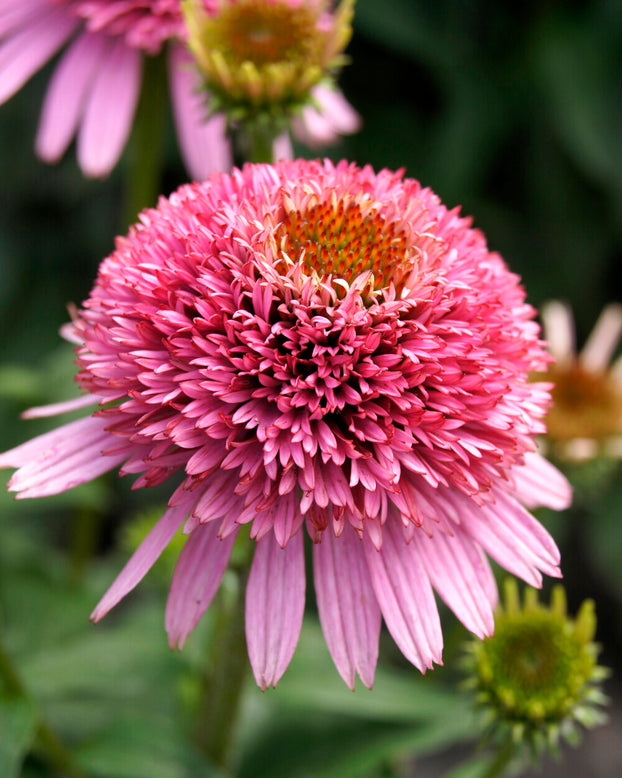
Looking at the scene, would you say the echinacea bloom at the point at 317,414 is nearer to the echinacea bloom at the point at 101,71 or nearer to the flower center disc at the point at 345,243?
the flower center disc at the point at 345,243

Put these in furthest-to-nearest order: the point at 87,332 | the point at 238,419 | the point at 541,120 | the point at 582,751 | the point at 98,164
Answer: the point at 582,751 → the point at 541,120 → the point at 98,164 → the point at 87,332 → the point at 238,419

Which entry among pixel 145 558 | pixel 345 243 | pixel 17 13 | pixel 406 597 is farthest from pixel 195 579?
pixel 17 13

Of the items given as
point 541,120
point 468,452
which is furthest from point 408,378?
point 541,120

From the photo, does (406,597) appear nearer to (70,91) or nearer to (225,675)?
(225,675)

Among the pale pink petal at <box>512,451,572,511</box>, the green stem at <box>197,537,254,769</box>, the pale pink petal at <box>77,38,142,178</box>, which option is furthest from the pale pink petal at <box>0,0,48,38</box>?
→ the pale pink petal at <box>512,451,572,511</box>

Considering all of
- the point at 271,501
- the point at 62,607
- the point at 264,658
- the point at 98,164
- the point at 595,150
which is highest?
the point at 595,150

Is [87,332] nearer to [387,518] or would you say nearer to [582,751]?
[387,518]
